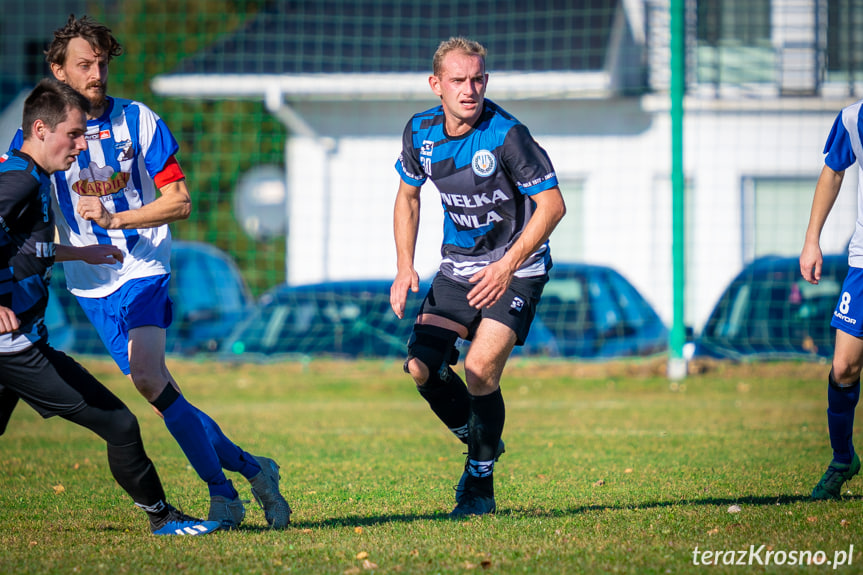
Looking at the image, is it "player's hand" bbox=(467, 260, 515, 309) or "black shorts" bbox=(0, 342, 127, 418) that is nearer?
"black shorts" bbox=(0, 342, 127, 418)

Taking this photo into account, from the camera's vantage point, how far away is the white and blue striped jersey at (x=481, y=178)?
5.16 meters

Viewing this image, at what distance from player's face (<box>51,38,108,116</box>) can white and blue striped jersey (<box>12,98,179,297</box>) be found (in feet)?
0.51

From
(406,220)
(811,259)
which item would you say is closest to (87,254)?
(406,220)

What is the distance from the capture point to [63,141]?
4.48 metres

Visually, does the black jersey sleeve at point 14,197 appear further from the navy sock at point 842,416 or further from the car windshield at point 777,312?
the car windshield at point 777,312

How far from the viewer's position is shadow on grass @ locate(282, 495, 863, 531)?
5.08 metres

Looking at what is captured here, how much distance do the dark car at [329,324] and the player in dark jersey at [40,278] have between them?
28.9 ft

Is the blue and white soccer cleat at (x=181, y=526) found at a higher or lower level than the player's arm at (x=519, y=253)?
lower

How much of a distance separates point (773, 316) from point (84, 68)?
9.53 m

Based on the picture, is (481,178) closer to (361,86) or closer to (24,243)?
(24,243)

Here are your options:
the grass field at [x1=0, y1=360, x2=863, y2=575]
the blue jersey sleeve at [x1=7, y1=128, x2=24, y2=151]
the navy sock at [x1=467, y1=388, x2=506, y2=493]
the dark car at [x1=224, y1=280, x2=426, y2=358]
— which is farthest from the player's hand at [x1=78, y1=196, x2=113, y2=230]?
the dark car at [x1=224, y1=280, x2=426, y2=358]

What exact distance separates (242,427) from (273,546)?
5.03m

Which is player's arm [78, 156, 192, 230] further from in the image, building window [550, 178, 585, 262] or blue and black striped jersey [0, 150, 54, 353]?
building window [550, 178, 585, 262]

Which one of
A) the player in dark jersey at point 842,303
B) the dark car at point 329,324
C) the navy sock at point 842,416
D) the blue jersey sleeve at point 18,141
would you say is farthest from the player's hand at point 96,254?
the dark car at point 329,324
